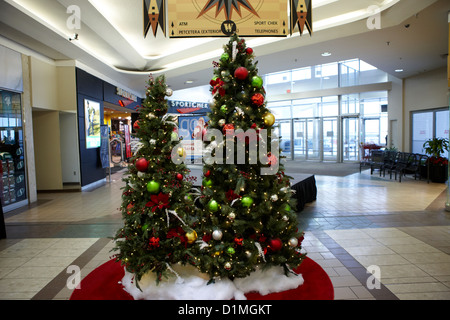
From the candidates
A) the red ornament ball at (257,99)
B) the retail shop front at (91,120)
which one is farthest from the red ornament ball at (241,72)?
the retail shop front at (91,120)

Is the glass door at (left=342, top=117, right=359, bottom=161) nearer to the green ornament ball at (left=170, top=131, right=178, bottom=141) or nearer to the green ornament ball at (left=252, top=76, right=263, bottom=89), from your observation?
the green ornament ball at (left=252, top=76, right=263, bottom=89)

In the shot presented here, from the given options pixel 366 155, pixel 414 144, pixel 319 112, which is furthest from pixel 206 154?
pixel 319 112

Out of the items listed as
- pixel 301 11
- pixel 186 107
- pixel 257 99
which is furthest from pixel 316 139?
pixel 257 99

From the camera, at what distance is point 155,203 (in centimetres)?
282

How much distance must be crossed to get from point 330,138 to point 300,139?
191 cm

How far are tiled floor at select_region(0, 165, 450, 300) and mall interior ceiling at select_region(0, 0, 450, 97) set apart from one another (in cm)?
383

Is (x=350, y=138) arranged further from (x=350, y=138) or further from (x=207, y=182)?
(x=207, y=182)

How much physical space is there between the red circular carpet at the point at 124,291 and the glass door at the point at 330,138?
14.0 metres

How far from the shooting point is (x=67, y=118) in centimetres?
886

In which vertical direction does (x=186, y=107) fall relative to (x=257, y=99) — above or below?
above

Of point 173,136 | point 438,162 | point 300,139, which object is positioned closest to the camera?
point 173,136

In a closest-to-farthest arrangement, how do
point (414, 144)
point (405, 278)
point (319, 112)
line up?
point (405, 278)
point (414, 144)
point (319, 112)
